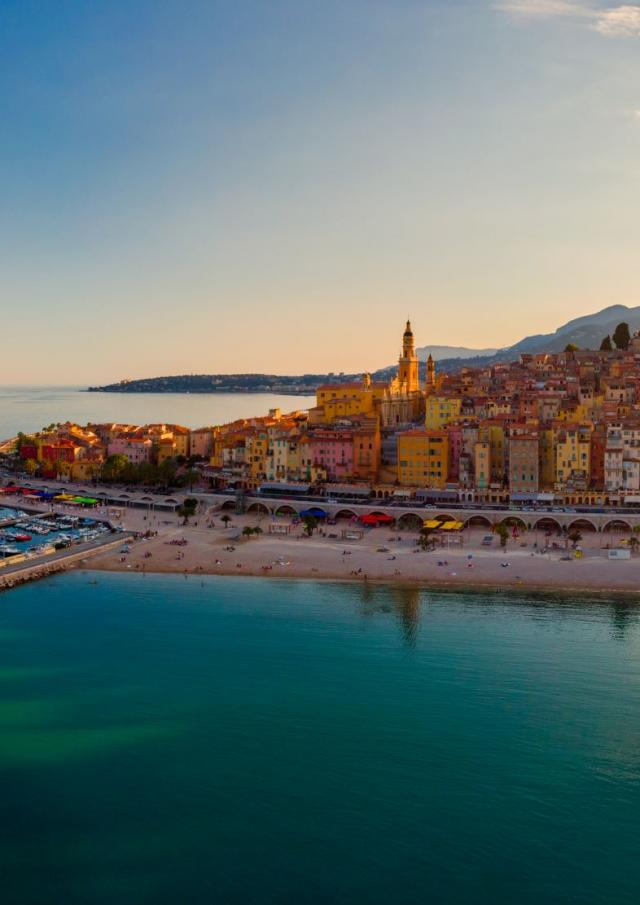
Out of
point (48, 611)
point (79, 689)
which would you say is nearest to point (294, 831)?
point (79, 689)

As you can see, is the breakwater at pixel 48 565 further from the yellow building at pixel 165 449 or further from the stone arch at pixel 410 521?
the yellow building at pixel 165 449

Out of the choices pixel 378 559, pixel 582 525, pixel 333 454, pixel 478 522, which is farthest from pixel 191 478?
pixel 582 525

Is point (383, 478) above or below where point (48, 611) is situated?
above

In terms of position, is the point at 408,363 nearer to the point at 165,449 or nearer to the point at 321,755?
the point at 165,449

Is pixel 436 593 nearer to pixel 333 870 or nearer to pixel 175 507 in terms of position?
pixel 333 870

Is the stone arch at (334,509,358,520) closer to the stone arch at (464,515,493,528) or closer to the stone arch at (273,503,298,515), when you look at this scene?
the stone arch at (273,503,298,515)

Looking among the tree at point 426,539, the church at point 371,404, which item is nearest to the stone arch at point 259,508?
the church at point 371,404
